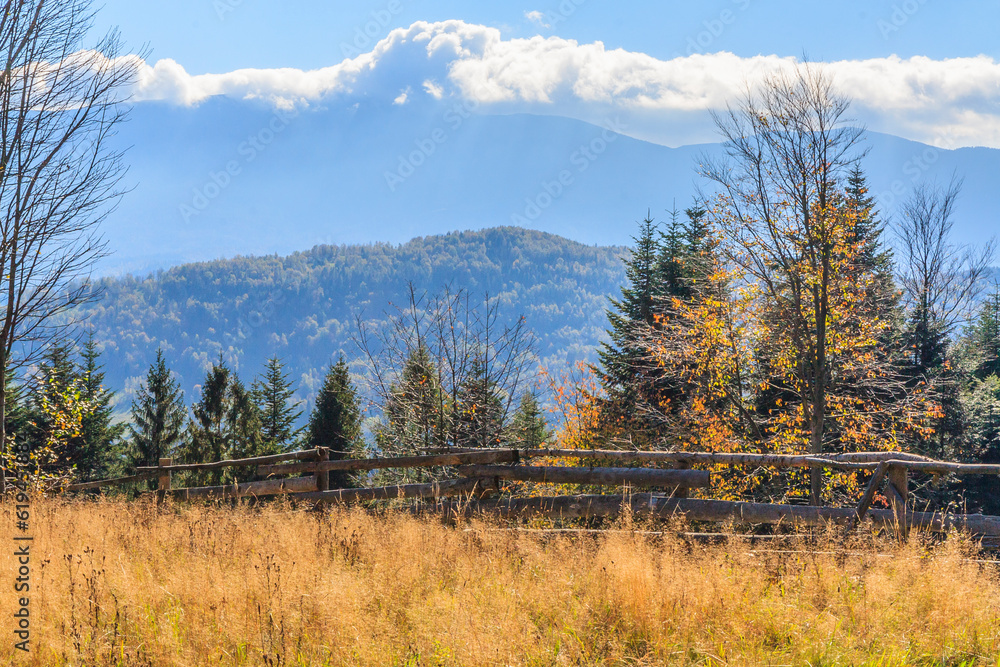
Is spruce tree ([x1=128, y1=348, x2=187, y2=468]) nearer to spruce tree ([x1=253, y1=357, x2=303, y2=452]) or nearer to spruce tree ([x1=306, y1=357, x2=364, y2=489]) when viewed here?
spruce tree ([x1=253, y1=357, x2=303, y2=452])

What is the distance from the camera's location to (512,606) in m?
4.58

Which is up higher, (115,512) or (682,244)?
(682,244)

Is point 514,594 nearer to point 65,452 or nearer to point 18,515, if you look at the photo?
point 18,515

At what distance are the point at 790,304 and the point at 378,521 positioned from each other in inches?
524

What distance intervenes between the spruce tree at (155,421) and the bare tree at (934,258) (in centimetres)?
4161

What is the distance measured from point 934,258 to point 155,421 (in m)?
44.6

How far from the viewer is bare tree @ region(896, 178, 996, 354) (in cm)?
2648

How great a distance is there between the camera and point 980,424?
2361cm

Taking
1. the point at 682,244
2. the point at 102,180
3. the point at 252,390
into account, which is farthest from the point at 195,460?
the point at 102,180

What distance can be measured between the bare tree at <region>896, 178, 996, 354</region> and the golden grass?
81.2 ft

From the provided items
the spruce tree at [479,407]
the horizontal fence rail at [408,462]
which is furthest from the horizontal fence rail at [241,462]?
the spruce tree at [479,407]

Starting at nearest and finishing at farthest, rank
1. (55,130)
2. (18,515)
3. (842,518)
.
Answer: (842,518) → (18,515) → (55,130)

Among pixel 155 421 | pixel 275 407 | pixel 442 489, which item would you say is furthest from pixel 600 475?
pixel 155 421

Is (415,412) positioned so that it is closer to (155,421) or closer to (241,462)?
(241,462)
